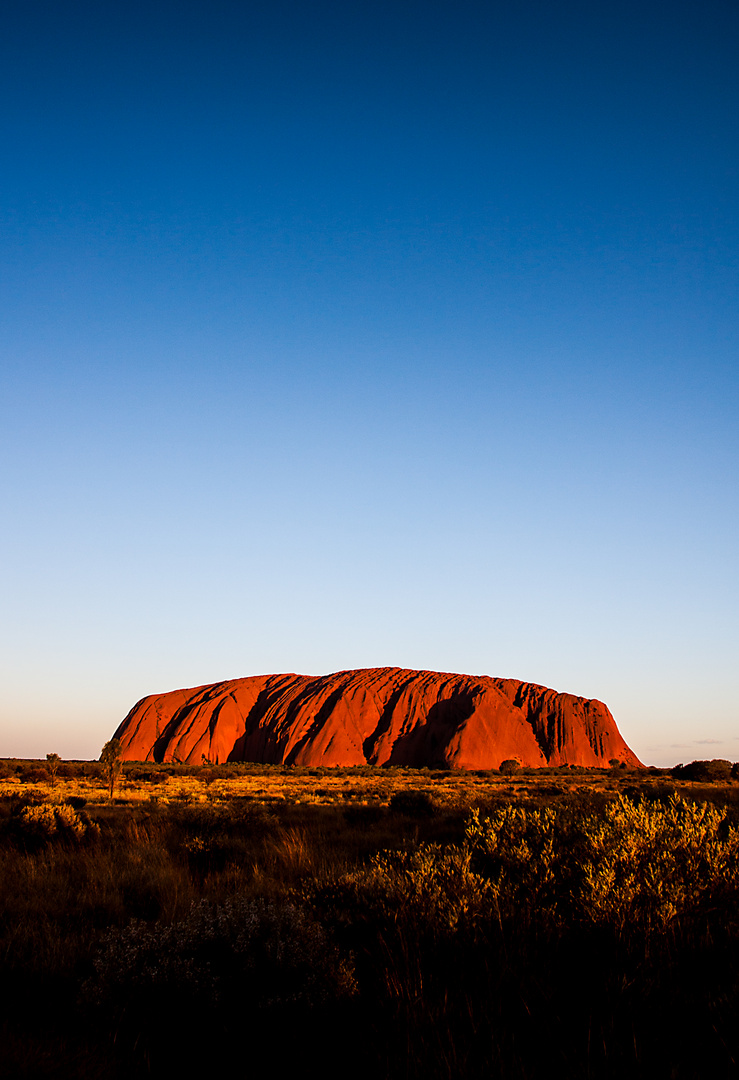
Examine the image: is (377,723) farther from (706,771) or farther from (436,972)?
(436,972)

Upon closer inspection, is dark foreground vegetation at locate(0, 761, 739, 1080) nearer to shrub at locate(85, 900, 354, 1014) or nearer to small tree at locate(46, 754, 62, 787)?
shrub at locate(85, 900, 354, 1014)

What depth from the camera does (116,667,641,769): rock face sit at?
6981 centimetres

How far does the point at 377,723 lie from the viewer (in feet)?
247

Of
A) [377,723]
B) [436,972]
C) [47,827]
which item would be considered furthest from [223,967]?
[377,723]

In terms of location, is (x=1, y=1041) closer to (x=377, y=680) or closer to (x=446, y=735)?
(x=446, y=735)

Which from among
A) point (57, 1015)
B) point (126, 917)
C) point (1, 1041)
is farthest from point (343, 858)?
point (1, 1041)

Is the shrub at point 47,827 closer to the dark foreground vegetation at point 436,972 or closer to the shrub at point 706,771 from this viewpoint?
the dark foreground vegetation at point 436,972

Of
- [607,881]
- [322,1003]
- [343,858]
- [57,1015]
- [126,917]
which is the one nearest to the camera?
[322,1003]

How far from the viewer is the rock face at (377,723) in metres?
69.8

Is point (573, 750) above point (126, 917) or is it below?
below

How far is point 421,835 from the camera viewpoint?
10.8 metres

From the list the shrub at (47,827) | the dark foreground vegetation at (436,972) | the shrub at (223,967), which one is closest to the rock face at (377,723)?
the shrub at (47,827)

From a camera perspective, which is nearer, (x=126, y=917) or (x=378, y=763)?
(x=126, y=917)

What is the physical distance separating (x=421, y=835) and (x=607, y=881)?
A: 709cm
